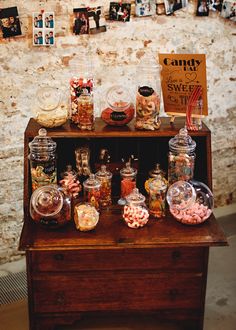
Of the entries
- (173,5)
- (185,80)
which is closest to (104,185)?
(185,80)

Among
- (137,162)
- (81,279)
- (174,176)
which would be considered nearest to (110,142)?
(137,162)

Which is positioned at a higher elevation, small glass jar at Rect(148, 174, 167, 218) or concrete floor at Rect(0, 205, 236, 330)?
small glass jar at Rect(148, 174, 167, 218)

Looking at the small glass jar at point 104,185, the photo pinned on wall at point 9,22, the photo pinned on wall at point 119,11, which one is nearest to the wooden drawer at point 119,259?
the small glass jar at point 104,185

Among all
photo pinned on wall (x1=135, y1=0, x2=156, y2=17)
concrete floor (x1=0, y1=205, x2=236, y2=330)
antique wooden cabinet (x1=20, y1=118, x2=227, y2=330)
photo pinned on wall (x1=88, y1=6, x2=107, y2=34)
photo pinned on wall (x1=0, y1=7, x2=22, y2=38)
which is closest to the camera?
antique wooden cabinet (x1=20, y1=118, x2=227, y2=330)

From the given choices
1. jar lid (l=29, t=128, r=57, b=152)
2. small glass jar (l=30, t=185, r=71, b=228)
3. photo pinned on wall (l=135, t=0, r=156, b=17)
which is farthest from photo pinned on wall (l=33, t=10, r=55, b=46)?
small glass jar (l=30, t=185, r=71, b=228)

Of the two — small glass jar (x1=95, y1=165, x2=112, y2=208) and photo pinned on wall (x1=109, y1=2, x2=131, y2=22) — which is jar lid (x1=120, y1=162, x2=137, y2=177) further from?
photo pinned on wall (x1=109, y1=2, x2=131, y2=22)

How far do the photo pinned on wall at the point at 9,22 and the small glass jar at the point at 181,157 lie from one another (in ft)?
4.34

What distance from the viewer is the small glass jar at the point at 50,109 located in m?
2.52

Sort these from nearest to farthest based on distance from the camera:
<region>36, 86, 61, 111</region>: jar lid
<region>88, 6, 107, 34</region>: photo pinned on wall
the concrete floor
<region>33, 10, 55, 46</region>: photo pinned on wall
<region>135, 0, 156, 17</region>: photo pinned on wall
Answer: <region>36, 86, 61, 111</region>: jar lid, the concrete floor, <region>33, 10, 55, 46</region>: photo pinned on wall, <region>88, 6, 107, 34</region>: photo pinned on wall, <region>135, 0, 156, 17</region>: photo pinned on wall

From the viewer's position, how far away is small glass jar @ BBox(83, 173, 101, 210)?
2.53m

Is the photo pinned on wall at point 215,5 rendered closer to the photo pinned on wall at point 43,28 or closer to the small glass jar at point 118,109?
the photo pinned on wall at point 43,28

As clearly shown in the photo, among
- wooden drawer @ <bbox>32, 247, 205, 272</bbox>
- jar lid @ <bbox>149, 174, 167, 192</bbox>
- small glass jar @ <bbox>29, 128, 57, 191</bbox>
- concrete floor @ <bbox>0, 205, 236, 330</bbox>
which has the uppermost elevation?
Answer: small glass jar @ <bbox>29, 128, 57, 191</bbox>

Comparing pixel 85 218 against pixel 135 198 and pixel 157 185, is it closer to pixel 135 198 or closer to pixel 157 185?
pixel 135 198

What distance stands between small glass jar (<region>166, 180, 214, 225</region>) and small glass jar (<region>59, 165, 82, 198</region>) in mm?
527
